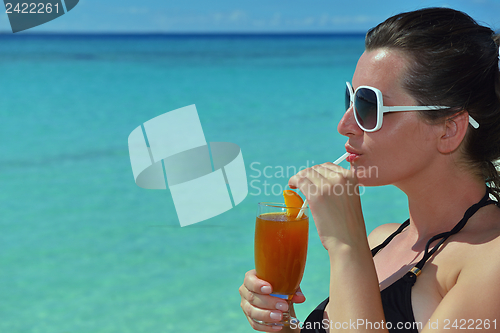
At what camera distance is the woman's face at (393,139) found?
1700 millimetres

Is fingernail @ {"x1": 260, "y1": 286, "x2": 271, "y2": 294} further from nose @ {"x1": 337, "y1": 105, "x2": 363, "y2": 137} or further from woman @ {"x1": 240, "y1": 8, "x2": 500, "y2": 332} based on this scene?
nose @ {"x1": 337, "y1": 105, "x2": 363, "y2": 137}

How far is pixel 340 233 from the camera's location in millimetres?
1510

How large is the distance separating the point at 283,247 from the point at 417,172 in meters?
0.57

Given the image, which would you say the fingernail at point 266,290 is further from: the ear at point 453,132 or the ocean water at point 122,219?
the ocean water at point 122,219

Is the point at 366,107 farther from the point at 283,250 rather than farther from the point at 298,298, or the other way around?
the point at 298,298

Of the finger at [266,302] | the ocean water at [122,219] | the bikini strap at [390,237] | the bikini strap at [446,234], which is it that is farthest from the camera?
the ocean water at [122,219]

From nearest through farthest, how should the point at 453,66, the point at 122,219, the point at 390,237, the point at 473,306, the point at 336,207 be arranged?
1. the point at 473,306
2. the point at 336,207
3. the point at 453,66
4. the point at 390,237
5. the point at 122,219

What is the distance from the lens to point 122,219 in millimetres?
6742

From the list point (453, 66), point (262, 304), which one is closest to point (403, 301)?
point (262, 304)

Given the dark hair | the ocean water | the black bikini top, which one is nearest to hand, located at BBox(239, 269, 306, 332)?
the black bikini top

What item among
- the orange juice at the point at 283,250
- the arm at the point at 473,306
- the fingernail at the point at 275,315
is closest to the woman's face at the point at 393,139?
the orange juice at the point at 283,250

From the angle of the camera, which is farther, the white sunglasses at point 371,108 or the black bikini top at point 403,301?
the white sunglasses at point 371,108

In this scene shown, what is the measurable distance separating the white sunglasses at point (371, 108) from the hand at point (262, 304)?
2.29 ft

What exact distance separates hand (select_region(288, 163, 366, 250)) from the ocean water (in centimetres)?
345
